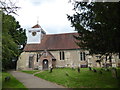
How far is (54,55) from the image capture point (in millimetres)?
33031

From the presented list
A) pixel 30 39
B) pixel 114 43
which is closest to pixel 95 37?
pixel 114 43

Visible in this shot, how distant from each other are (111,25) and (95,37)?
2.72 m

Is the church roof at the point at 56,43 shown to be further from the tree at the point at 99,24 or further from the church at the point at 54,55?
the tree at the point at 99,24

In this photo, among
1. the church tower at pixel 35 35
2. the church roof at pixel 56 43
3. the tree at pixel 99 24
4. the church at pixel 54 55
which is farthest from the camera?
the church tower at pixel 35 35

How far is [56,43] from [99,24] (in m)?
23.8

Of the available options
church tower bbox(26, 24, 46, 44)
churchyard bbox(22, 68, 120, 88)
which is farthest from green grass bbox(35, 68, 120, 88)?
church tower bbox(26, 24, 46, 44)

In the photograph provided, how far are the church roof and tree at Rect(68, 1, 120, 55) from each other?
19486 mm

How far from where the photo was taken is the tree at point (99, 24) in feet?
27.2

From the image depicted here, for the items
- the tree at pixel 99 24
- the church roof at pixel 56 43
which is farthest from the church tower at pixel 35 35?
the tree at pixel 99 24

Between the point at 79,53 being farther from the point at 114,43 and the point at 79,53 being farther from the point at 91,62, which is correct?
the point at 114,43

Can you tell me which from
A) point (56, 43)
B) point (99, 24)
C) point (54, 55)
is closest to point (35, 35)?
point (56, 43)

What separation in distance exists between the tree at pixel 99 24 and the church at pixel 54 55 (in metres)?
18.4

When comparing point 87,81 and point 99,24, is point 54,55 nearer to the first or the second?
point 87,81

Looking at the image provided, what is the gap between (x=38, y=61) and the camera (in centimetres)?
3170
